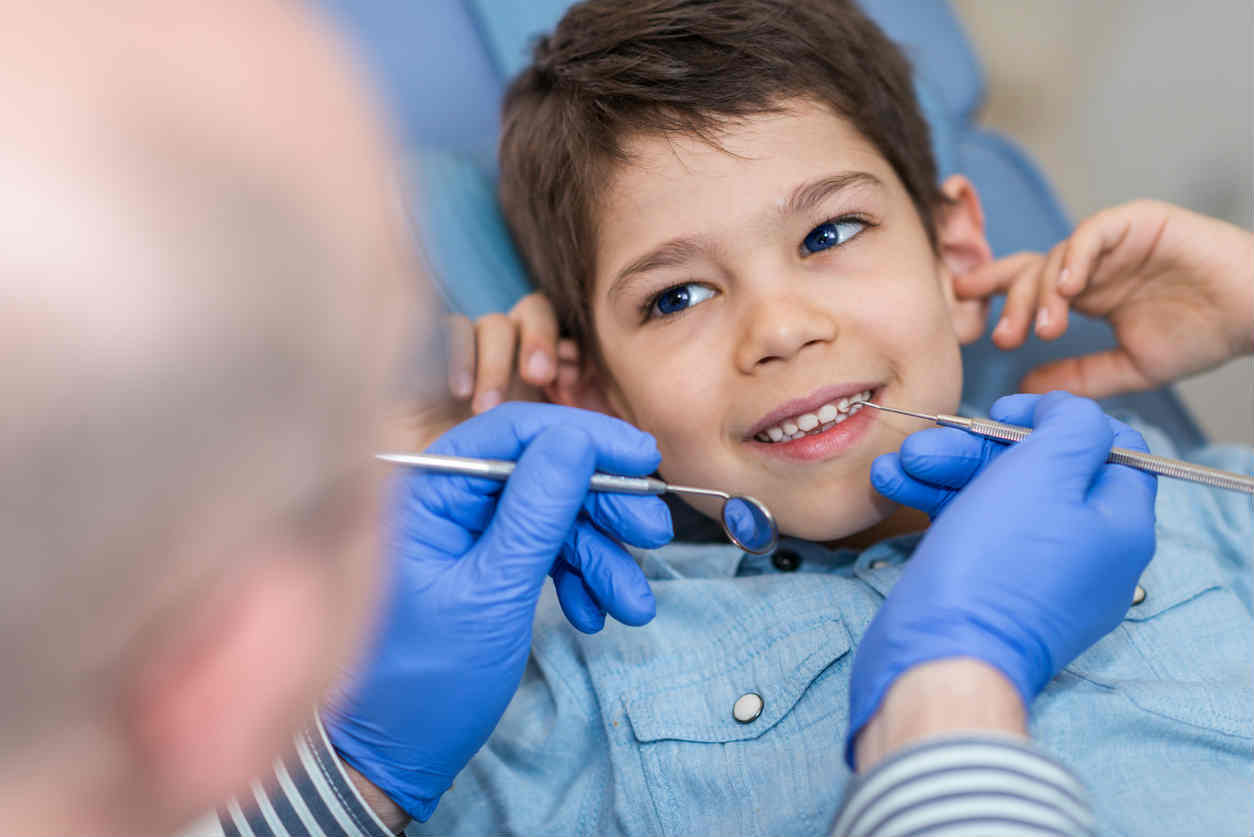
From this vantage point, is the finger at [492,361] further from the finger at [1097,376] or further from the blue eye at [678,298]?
the finger at [1097,376]

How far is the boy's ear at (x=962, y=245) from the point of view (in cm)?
135

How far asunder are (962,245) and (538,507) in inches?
33.1

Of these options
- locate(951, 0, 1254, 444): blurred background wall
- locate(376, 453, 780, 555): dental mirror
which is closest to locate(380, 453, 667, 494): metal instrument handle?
locate(376, 453, 780, 555): dental mirror

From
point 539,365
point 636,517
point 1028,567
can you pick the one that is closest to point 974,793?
point 1028,567

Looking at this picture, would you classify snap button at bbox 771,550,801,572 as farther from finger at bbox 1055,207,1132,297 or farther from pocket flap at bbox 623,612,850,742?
finger at bbox 1055,207,1132,297

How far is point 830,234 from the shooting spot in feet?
3.62

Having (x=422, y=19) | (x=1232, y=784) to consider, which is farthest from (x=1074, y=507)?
(x=422, y=19)

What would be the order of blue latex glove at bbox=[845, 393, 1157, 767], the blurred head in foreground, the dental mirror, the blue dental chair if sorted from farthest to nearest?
the blue dental chair → the dental mirror → blue latex glove at bbox=[845, 393, 1157, 767] → the blurred head in foreground

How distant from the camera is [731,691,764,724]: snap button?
39.0 inches

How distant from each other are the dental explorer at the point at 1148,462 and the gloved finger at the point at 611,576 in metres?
0.33

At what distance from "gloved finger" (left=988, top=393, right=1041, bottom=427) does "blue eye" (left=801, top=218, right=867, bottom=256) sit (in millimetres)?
281

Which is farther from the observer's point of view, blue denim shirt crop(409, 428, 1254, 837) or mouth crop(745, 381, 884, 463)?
mouth crop(745, 381, 884, 463)

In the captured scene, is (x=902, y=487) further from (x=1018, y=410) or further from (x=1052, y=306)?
(x=1052, y=306)

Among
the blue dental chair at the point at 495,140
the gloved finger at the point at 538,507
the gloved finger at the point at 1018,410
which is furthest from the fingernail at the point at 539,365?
the gloved finger at the point at 1018,410
